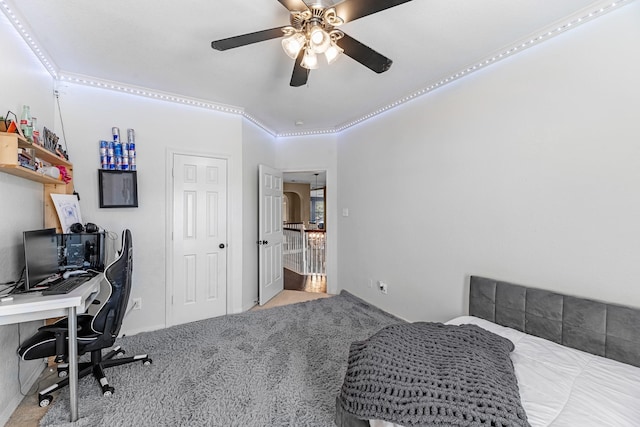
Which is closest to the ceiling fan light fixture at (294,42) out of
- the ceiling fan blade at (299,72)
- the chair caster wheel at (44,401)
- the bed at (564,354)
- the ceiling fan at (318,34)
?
the ceiling fan at (318,34)

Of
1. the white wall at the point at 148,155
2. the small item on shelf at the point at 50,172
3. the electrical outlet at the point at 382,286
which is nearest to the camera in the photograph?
the small item on shelf at the point at 50,172

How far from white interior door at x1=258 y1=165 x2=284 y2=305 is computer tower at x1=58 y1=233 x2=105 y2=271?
180cm

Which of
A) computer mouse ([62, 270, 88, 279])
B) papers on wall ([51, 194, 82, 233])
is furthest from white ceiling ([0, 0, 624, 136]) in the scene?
computer mouse ([62, 270, 88, 279])

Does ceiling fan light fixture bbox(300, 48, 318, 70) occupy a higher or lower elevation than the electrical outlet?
higher

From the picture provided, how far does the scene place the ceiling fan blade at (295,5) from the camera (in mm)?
1406

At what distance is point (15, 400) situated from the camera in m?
1.83

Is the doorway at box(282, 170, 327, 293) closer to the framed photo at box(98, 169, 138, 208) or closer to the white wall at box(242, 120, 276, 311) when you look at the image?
the white wall at box(242, 120, 276, 311)

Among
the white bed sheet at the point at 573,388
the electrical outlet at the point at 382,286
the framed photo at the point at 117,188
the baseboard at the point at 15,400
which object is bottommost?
the baseboard at the point at 15,400

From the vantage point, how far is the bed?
3.82 ft

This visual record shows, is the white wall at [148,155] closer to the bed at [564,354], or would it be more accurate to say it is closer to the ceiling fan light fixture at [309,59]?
the ceiling fan light fixture at [309,59]

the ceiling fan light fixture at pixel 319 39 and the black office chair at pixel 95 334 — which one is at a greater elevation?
the ceiling fan light fixture at pixel 319 39

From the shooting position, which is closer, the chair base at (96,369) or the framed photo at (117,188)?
the chair base at (96,369)

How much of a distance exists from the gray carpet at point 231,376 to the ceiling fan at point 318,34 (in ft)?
7.46

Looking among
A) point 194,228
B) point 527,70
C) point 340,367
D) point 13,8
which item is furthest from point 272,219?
point 527,70
